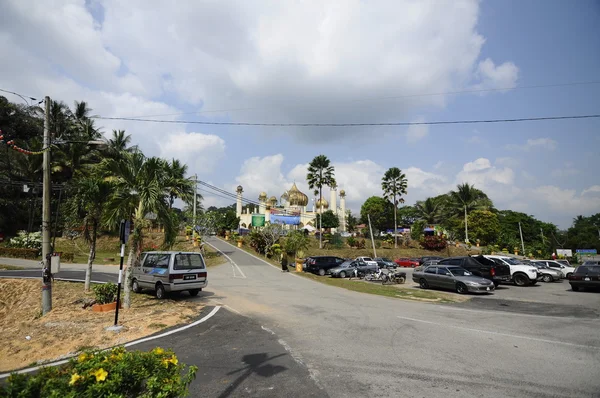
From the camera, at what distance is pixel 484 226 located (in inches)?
2376

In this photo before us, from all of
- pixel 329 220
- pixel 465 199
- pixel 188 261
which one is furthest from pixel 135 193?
pixel 329 220

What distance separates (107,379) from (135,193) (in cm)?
924

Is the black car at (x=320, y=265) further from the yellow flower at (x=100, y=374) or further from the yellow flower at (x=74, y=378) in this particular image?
the yellow flower at (x=74, y=378)

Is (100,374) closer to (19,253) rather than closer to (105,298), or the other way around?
(105,298)

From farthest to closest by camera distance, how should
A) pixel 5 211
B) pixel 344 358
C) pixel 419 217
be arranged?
1. pixel 419 217
2. pixel 5 211
3. pixel 344 358

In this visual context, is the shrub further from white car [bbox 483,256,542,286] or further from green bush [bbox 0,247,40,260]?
green bush [bbox 0,247,40,260]

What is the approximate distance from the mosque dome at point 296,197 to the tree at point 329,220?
258 inches

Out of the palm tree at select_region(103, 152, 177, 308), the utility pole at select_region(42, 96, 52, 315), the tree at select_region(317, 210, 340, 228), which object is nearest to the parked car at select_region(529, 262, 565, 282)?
the palm tree at select_region(103, 152, 177, 308)

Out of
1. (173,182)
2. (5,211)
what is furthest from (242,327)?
(5,211)

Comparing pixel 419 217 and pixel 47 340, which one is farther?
pixel 419 217

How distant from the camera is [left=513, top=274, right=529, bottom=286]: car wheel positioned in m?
20.3

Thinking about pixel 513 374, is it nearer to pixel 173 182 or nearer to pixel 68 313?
pixel 173 182

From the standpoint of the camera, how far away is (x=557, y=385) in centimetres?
525

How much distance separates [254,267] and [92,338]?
22068mm
